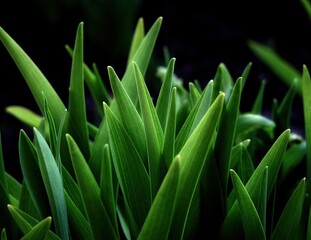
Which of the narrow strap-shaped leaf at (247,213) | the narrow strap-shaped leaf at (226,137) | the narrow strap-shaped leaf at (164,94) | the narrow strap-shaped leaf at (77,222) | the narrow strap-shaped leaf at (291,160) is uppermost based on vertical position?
the narrow strap-shaped leaf at (164,94)

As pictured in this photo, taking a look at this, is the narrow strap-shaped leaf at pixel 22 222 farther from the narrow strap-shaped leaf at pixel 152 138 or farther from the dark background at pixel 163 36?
the dark background at pixel 163 36

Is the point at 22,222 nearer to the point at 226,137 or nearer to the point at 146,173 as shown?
the point at 146,173

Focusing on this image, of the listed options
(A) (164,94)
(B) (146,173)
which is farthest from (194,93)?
(B) (146,173)

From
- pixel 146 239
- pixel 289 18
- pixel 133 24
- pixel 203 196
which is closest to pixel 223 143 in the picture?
pixel 203 196

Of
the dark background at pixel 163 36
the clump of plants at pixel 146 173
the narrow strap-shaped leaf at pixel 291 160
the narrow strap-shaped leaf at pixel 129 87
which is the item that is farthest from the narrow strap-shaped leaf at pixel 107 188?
the dark background at pixel 163 36

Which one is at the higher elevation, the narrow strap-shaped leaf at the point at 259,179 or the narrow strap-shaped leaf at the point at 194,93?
the narrow strap-shaped leaf at the point at 194,93

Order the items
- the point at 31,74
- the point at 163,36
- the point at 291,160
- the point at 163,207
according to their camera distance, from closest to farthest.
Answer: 1. the point at 163,207
2. the point at 31,74
3. the point at 291,160
4. the point at 163,36

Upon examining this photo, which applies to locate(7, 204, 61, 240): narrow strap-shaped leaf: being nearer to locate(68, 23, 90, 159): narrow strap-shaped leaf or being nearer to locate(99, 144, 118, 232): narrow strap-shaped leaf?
locate(99, 144, 118, 232): narrow strap-shaped leaf
